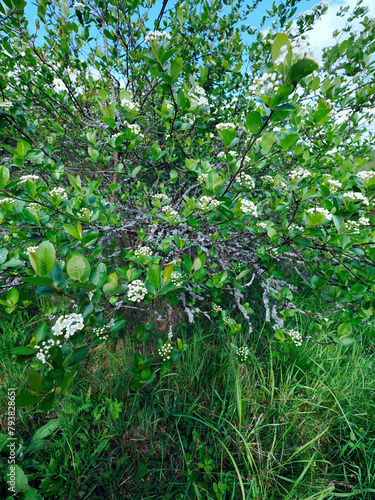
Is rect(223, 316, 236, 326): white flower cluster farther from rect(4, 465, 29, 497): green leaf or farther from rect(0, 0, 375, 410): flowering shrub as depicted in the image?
rect(4, 465, 29, 497): green leaf

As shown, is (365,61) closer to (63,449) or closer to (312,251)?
(312,251)

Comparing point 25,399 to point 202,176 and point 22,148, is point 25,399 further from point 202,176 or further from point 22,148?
point 202,176

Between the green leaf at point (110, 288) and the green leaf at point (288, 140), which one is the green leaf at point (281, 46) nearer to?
the green leaf at point (288, 140)

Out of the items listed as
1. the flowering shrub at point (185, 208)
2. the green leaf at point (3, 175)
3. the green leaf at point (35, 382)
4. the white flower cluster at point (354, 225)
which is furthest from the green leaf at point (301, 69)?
the green leaf at point (3, 175)

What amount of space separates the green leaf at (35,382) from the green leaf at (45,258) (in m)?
0.28

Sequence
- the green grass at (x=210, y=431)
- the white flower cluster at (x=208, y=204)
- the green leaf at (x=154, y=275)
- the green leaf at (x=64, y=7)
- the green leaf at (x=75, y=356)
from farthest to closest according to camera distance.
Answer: the green leaf at (x=64, y=7), the white flower cluster at (x=208, y=204), the green grass at (x=210, y=431), the green leaf at (x=154, y=275), the green leaf at (x=75, y=356)

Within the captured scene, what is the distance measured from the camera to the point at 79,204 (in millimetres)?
1264

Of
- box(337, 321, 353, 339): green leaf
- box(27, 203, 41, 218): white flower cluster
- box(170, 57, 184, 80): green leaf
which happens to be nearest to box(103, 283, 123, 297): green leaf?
box(27, 203, 41, 218): white flower cluster

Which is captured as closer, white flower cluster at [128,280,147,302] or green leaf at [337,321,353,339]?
white flower cluster at [128,280,147,302]

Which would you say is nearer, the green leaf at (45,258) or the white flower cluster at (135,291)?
the green leaf at (45,258)

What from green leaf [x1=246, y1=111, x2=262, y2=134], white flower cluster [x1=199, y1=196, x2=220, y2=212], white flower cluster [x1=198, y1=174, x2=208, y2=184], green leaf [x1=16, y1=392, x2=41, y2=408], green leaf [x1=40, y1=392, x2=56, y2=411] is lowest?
green leaf [x1=40, y1=392, x2=56, y2=411]

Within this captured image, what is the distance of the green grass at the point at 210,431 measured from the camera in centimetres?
117

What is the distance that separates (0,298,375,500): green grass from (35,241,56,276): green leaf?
2.34 ft

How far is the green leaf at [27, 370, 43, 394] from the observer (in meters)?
0.58
